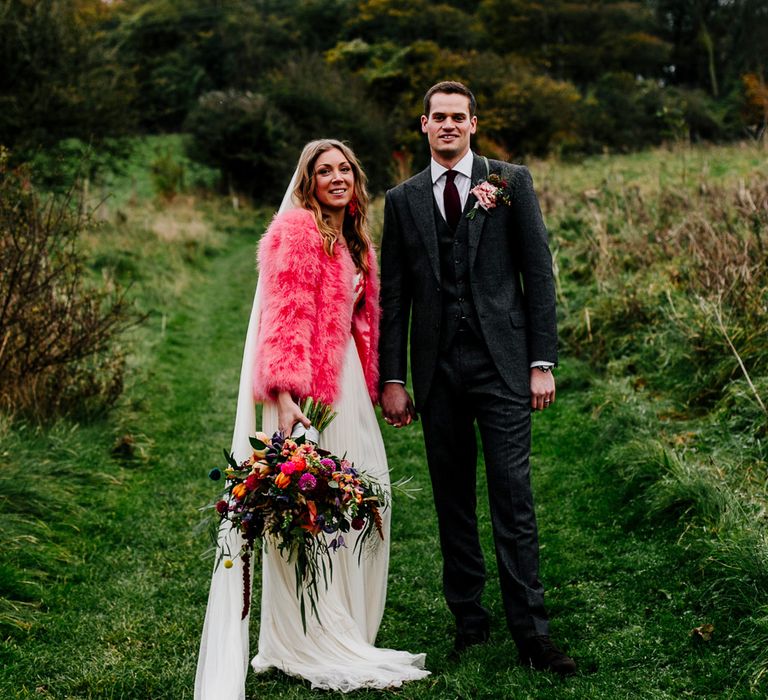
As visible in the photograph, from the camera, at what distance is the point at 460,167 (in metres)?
3.68

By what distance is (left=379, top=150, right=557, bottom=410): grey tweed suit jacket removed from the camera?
3.56 meters

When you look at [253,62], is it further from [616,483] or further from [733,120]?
[616,483]

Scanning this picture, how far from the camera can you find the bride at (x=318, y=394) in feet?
11.6

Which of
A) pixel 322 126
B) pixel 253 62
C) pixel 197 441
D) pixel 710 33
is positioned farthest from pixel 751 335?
pixel 710 33

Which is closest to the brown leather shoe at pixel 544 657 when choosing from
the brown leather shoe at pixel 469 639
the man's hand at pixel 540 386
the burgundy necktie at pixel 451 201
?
the brown leather shoe at pixel 469 639

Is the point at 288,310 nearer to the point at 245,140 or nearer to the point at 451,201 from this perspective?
the point at 451,201

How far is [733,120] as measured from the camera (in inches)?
1133

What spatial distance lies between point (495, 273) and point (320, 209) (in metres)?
0.87

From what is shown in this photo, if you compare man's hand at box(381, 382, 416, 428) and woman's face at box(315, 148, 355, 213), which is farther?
man's hand at box(381, 382, 416, 428)

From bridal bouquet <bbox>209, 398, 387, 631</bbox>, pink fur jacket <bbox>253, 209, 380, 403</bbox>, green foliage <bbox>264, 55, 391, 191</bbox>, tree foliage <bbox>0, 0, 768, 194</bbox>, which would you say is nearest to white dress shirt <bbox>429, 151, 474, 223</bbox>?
pink fur jacket <bbox>253, 209, 380, 403</bbox>

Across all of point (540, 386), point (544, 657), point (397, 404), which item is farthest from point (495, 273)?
point (544, 657)

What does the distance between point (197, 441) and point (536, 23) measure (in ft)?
A: 102

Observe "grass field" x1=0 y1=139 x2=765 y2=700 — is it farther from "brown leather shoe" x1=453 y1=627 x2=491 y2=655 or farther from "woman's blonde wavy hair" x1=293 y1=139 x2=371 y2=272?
"woman's blonde wavy hair" x1=293 y1=139 x2=371 y2=272

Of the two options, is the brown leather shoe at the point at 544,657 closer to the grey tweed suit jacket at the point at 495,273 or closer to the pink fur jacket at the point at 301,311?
the grey tweed suit jacket at the point at 495,273
